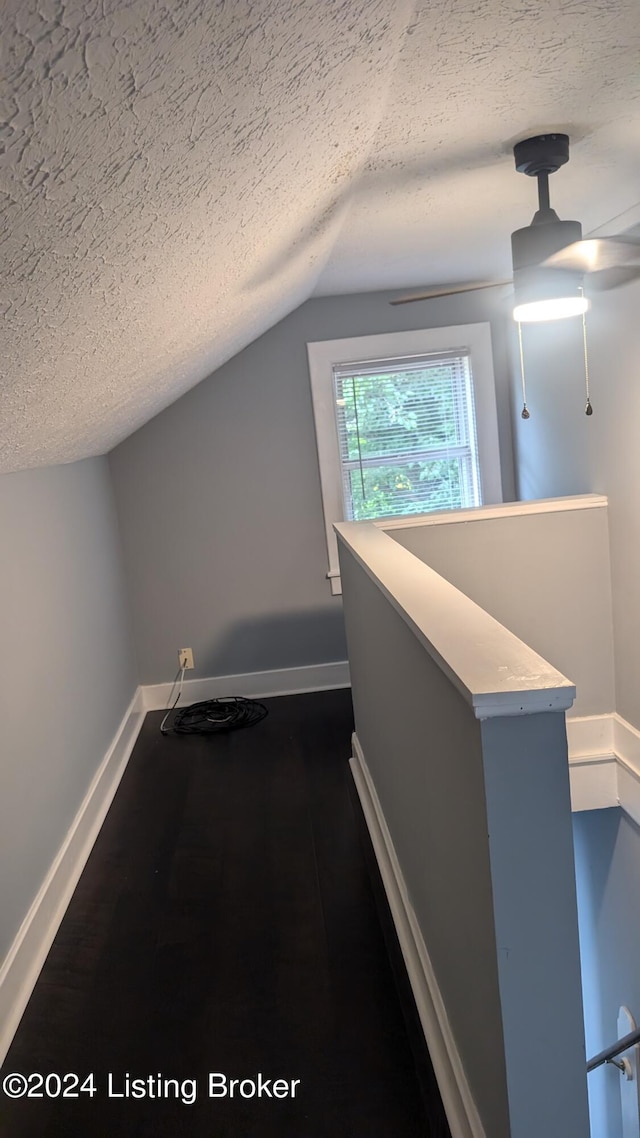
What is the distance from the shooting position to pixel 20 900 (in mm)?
2109

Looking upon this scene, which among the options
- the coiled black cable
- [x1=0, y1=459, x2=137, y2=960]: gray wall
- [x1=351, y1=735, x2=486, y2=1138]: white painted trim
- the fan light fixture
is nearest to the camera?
[x1=351, y1=735, x2=486, y2=1138]: white painted trim

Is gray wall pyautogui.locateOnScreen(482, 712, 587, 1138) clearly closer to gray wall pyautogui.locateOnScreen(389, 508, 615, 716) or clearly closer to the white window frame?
gray wall pyautogui.locateOnScreen(389, 508, 615, 716)

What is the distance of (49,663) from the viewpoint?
2.59 metres

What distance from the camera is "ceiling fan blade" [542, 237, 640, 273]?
190 cm

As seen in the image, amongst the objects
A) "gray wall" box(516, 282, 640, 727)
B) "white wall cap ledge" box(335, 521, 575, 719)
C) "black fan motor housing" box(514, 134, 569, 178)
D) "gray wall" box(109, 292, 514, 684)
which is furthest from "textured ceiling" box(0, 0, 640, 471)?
"gray wall" box(109, 292, 514, 684)

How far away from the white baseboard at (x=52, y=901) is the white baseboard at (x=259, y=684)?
0.72 metres

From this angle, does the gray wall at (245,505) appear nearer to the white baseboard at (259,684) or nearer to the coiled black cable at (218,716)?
the white baseboard at (259,684)

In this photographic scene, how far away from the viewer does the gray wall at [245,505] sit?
400 centimetres

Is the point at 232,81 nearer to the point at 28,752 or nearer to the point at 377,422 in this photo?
the point at 28,752

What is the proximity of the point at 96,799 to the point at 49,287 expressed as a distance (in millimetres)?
2321

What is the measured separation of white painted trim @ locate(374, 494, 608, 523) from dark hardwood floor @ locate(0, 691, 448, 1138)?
3.43 feet

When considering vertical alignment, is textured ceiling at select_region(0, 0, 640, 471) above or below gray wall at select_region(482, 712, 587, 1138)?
above

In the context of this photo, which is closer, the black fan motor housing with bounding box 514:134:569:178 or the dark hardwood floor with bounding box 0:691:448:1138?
the dark hardwood floor with bounding box 0:691:448:1138

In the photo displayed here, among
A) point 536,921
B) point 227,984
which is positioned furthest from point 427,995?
point 536,921
